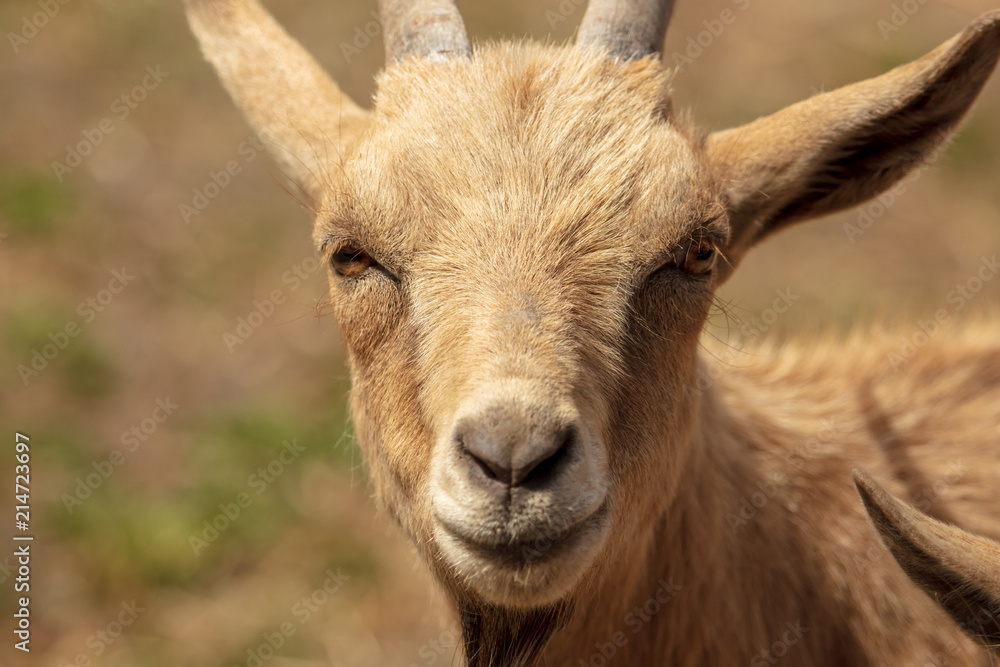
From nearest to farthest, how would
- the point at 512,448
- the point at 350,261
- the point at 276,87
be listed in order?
the point at 512,448 < the point at 350,261 < the point at 276,87

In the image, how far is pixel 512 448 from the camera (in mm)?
2244

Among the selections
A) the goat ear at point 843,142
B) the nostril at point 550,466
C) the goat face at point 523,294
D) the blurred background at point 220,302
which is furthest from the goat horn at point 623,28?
the nostril at point 550,466

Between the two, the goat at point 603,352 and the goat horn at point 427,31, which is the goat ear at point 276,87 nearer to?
the goat at point 603,352

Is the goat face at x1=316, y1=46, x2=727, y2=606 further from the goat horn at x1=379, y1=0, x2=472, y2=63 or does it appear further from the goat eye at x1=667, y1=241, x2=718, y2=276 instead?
the goat horn at x1=379, y1=0, x2=472, y2=63

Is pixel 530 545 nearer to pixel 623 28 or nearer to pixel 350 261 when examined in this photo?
pixel 350 261

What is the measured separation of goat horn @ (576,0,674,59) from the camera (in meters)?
3.35

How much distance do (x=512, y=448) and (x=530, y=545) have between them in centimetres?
33

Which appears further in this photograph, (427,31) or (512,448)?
(427,31)

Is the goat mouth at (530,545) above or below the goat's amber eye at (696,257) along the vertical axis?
below

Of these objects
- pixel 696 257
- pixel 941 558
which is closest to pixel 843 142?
pixel 696 257

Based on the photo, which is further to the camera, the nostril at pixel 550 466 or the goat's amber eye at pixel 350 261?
the goat's amber eye at pixel 350 261

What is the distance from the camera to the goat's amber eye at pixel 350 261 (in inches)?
121

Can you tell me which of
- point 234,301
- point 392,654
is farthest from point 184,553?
point 234,301

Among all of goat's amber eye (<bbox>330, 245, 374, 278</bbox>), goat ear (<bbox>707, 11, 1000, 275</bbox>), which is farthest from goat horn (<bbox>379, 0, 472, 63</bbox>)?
goat ear (<bbox>707, 11, 1000, 275</bbox>)
